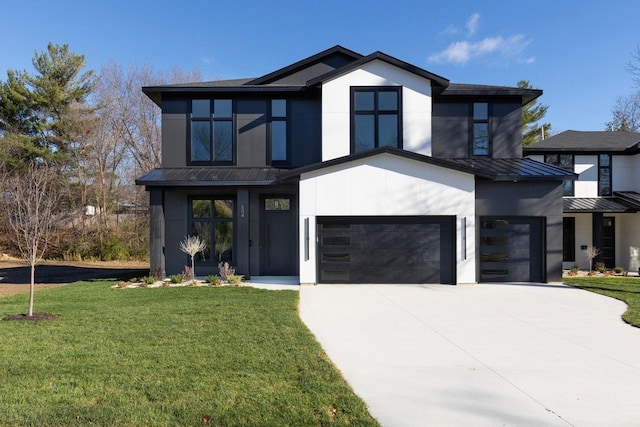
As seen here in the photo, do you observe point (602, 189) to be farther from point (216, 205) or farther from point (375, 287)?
point (216, 205)

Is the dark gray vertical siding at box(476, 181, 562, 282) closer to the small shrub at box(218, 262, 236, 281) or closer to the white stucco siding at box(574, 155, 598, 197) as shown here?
the white stucco siding at box(574, 155, 598, 197)

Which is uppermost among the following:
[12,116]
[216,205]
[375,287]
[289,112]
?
[12,116]

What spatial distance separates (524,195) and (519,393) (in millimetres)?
9219

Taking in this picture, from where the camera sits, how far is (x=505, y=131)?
1345 centimetres

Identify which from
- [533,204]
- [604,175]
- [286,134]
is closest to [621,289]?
[533,204]

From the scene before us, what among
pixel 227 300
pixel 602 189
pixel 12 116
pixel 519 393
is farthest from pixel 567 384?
pixel 12 116

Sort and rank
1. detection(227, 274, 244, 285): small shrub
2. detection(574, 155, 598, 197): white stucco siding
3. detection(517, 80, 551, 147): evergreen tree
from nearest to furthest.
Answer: detection(227, 274, 244, 285): small shrub → detection(574, 155, 598, 197): white stucco siding → detection(517, 80, 551, 147): evergreen tree

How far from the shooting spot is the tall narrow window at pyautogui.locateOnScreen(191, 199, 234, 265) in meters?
12.9

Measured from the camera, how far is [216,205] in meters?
13.1

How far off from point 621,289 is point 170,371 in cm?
1191

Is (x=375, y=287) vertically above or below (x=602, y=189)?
below

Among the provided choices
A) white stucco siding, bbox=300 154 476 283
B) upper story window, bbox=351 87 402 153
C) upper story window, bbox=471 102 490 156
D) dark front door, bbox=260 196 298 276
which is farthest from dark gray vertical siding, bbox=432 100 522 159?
dark front door, bbox=260 196 298 276

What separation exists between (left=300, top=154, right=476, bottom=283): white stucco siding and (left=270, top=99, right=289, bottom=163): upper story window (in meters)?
2.39

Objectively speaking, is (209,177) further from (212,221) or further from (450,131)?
(450,131)
